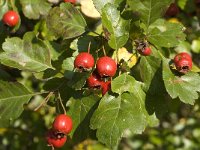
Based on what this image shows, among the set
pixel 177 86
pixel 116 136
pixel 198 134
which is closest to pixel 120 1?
pixel 177 86

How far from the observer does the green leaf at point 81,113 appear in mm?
1873

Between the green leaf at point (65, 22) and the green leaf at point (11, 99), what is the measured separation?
0.32 meters

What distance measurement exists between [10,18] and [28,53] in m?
0.28

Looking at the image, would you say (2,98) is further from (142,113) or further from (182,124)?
(182,124)

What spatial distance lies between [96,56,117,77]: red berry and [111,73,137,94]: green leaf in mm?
39

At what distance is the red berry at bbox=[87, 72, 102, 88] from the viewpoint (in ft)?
5.71

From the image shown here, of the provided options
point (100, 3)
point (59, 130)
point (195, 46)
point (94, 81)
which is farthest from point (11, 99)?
point (195, 46)

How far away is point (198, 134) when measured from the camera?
4281mm

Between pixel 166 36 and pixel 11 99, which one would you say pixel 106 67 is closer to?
pixel 166 36

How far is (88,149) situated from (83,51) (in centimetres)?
262

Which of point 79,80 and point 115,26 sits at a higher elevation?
point 115,26

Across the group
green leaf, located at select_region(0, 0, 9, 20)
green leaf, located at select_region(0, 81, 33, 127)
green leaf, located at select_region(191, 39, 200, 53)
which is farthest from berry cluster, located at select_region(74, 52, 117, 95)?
green leaf, located at select_region(191, 39, 200, 53)

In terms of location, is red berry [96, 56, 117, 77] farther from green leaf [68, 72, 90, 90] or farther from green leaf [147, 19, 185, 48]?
green leaf [147, 19, 185, 48]

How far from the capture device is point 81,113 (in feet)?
6.23
